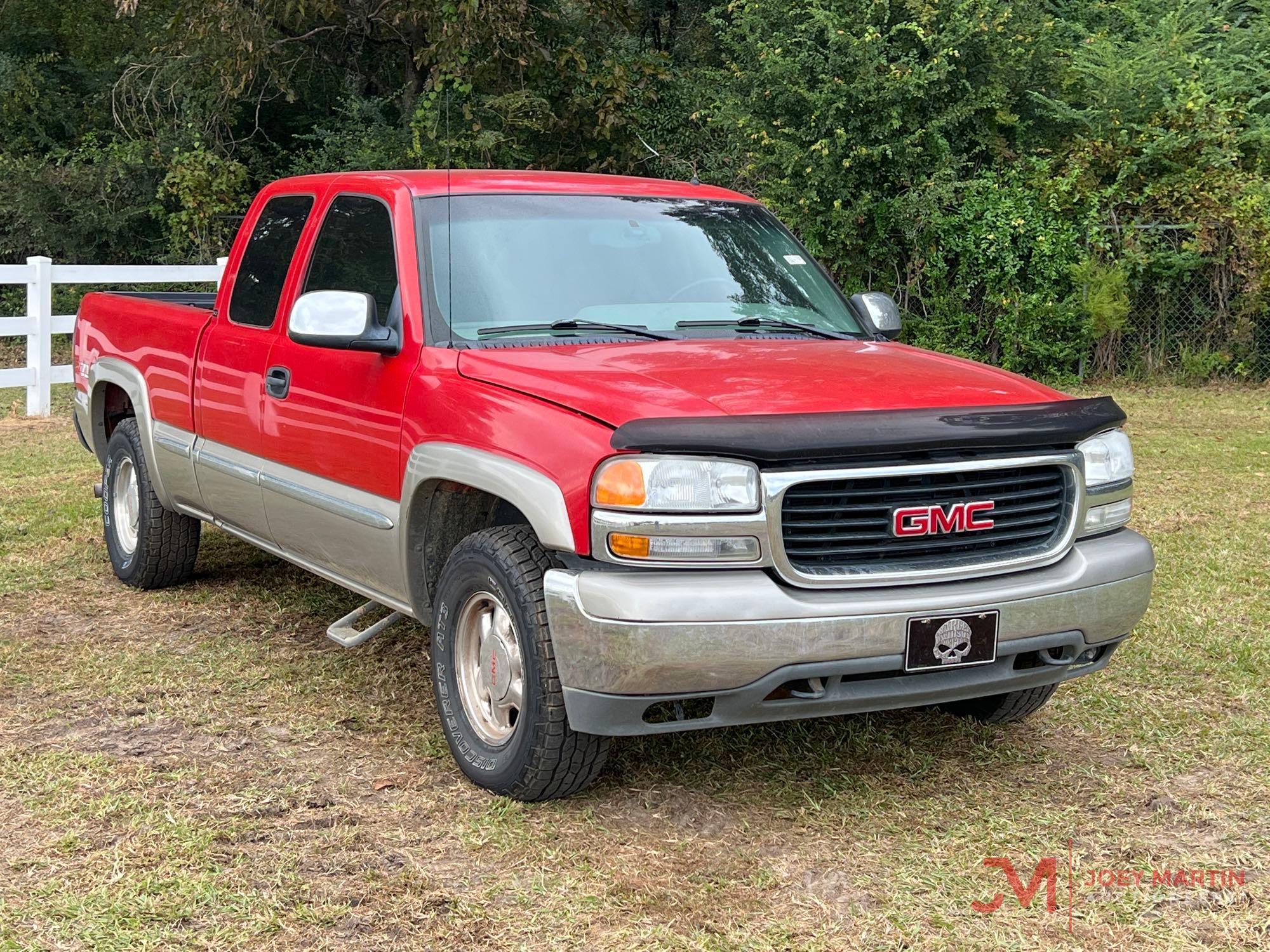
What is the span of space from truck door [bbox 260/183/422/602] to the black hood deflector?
1222 mm

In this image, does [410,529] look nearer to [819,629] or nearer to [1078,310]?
[819,629]

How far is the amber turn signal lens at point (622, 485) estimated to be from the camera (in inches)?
141

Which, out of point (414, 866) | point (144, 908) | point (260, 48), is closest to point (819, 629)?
point (414, 866)

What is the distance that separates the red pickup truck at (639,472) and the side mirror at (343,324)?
0.01 m

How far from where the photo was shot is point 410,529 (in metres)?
4.45

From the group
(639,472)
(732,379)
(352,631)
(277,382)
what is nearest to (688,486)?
(639,472)

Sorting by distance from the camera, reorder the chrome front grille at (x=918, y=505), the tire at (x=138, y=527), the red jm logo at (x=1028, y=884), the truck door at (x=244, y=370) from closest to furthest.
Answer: the red jm logo at (x=1028, y=884) < the chrome front grille at (x=918, y=505) < the truck door at (x=244, y=370) < the tire at (x=138, y=527)

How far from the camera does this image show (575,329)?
15.0ft

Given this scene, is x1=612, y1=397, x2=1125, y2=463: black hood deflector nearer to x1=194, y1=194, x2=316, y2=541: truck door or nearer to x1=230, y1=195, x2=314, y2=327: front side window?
x1=194, y1=194, x2=316, y2=541: truck door

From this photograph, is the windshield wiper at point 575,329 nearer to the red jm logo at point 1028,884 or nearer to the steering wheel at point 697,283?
the steering wheel at point 697,283

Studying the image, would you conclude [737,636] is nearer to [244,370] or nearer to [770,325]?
[770,325]

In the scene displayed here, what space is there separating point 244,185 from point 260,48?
272 centimetres

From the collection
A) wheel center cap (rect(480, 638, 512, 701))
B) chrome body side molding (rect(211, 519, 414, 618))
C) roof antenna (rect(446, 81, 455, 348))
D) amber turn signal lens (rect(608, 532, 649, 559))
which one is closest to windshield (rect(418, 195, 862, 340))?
roof antenna (rect(446, 81, 455, 348))

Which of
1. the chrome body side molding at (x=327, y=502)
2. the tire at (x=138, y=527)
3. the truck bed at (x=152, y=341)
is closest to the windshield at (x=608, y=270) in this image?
the chrome body side molding at (x=327, y=502)
